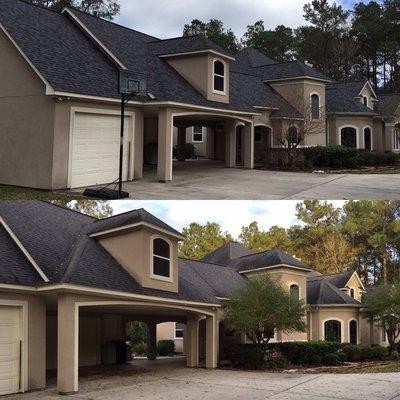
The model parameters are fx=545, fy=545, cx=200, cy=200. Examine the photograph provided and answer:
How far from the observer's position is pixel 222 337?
21312 mm

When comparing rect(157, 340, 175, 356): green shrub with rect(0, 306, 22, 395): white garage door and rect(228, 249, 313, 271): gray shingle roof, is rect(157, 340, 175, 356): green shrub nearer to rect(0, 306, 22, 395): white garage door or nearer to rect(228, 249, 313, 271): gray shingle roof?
rect(228, 249, 313, 271): gray shingle roof

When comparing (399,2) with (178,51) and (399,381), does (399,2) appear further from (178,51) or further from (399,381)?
(399,381)

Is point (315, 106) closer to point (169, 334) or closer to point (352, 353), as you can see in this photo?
point (352, 353)

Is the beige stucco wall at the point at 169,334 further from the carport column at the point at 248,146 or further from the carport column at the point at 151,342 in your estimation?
the carport column at the point at 248,146

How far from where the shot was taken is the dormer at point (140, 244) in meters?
14.8

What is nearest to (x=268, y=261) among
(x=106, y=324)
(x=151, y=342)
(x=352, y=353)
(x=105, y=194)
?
(x=352, y=353)

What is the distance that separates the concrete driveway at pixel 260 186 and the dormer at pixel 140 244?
34.1 inches

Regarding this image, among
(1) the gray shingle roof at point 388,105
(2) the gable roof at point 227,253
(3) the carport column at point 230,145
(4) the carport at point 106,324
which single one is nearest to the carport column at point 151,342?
(4) the carport at point 106,324

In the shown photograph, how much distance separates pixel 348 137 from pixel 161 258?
22.4m

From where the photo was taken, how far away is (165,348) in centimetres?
3034

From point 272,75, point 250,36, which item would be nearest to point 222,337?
point 272,75

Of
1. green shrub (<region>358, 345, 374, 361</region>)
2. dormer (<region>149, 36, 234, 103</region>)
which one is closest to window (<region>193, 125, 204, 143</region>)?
dormer (<region>149, 36, 234, 103</region>)

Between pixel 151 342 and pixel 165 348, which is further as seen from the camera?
pixel 165 348

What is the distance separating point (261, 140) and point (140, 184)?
44.5 feet
